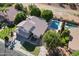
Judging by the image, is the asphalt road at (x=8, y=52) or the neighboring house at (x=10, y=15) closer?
the asphalt road at (x=8, y=52)

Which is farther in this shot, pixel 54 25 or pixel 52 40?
pixel 54 25

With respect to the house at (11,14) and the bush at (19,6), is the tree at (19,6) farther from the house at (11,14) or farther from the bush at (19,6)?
the house at (11,14)

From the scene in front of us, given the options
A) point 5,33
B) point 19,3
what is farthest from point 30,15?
point 5,33

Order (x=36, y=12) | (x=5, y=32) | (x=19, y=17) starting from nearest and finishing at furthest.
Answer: (x=5, y=32), (x=19, y=17), (x=36, y=12)

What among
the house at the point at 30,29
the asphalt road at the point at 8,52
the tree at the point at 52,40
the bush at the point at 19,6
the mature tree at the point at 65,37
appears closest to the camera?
the asphalt road at the point at 8,52

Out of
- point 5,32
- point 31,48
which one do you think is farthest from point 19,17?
point 31,48

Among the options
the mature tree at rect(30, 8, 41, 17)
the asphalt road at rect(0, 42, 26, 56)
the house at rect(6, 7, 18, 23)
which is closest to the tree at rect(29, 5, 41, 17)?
the mature tree at rect(30, 8, 41, 17)

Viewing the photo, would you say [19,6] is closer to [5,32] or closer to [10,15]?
[10,15]

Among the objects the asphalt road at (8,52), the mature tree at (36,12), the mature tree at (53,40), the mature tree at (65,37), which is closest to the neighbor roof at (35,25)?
the mature tree at (36,12)

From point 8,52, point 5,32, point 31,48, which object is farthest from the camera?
point 5,32
